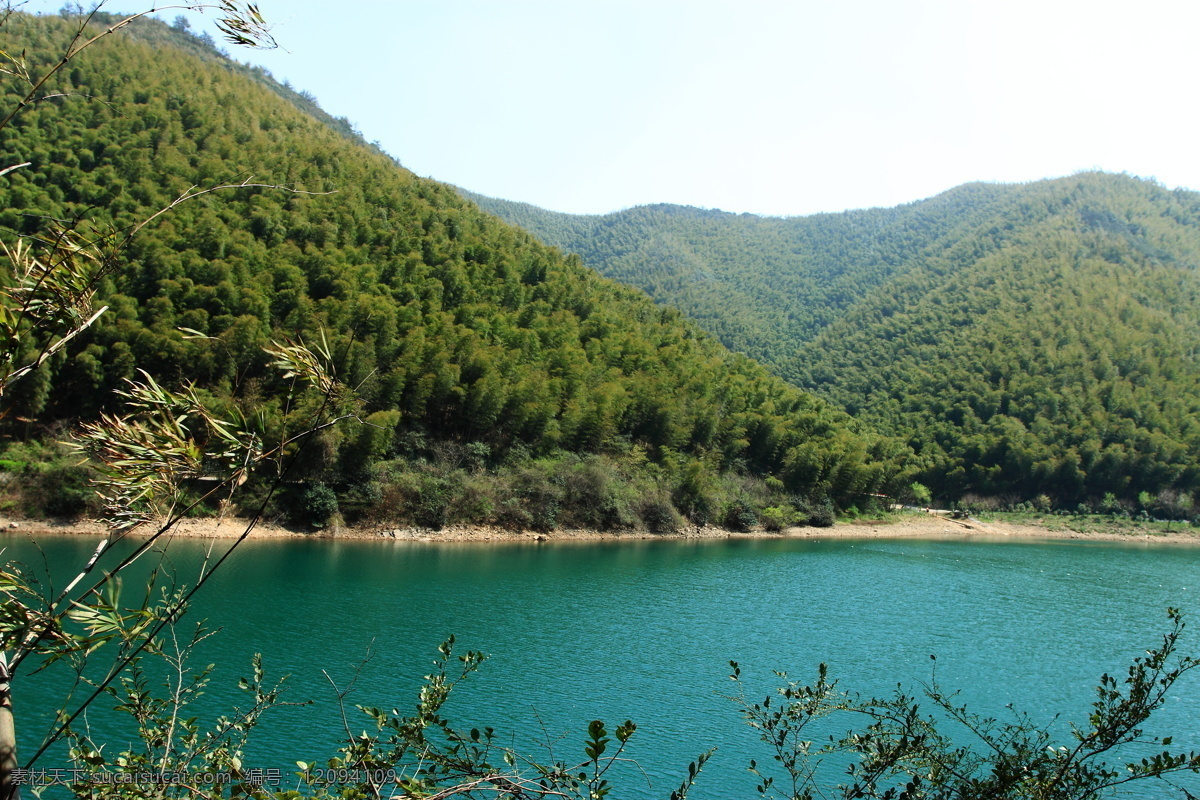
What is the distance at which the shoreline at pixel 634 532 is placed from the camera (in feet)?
79.6

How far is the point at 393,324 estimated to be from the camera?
3238 cm

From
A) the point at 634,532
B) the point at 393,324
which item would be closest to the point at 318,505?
the point at 393,324

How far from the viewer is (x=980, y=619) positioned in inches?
808

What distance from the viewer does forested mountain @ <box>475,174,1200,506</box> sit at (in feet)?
180

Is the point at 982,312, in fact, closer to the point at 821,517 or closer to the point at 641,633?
the point at 821,517

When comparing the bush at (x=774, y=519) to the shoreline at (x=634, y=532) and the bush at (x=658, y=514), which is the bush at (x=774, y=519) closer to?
the shoreline at (x=634, y=532)

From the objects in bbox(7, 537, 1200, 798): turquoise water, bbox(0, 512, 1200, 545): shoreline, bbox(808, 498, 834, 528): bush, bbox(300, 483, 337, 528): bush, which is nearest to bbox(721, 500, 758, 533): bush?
bbox(0, 512, 1200, 545): shoreline

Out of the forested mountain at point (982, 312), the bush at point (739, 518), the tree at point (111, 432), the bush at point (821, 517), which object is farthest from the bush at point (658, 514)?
the tree at point (111, 432)

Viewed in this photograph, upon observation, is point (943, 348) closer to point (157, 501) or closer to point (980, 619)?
point (980, 619)

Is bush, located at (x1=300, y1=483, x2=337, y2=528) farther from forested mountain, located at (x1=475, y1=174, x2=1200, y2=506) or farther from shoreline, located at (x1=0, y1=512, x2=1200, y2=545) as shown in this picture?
forested mountain, located at (x1=475, y1=174, x2=1200, y2=506)

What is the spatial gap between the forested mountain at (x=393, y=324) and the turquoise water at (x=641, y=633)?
5865mm

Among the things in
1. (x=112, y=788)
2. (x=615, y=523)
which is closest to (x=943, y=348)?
(x=615, y=523)

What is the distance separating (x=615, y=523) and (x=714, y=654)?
2004 cm

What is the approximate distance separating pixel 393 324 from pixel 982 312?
60.7 meters
